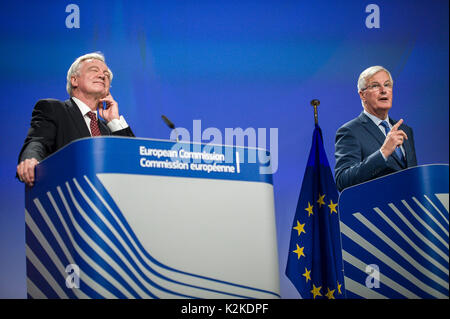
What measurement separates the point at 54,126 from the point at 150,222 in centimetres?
127

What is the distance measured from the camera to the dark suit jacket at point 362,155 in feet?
15.4

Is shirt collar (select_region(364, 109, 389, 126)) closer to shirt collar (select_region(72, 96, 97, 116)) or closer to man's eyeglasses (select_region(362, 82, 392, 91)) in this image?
man's eyeglasses (select_region(362, 82, 392, 91))

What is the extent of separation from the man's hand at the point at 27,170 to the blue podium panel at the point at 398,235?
2.05 metres

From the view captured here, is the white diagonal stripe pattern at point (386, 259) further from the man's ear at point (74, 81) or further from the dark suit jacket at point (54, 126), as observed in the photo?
the man's ear at point (74, 81)

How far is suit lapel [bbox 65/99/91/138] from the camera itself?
13.7 ft

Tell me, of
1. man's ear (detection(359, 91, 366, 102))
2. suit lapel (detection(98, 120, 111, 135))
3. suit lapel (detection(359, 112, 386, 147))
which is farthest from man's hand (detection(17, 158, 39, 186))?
man's ear (detection(359, 91, 366, 102))

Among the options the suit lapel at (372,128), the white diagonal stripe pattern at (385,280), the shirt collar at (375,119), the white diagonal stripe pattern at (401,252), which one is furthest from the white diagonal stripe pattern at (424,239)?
the shirt collar at (375,119)

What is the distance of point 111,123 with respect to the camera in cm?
464

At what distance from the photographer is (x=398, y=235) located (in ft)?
12.9

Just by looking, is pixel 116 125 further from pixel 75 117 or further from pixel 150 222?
pixel 150 222

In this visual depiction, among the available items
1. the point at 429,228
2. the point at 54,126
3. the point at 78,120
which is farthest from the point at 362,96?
the point at 54,126

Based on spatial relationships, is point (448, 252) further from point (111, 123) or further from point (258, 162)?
point (111, 123)

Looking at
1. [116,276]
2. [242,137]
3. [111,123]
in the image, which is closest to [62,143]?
[111,123]

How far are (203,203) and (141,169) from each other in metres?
0.39
